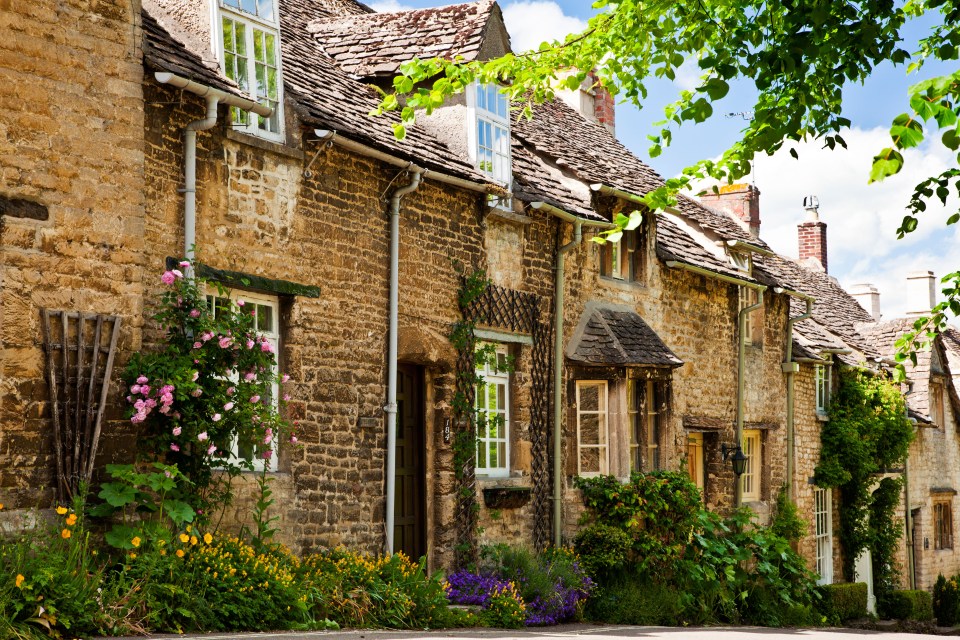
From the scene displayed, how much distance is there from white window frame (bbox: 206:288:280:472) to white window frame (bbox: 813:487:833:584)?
16.0 metres

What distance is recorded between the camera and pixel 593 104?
23.8 meters

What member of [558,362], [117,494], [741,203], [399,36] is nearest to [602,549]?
[558,362]

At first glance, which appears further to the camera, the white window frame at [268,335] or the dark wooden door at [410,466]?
the dark wooden door at [410,466]

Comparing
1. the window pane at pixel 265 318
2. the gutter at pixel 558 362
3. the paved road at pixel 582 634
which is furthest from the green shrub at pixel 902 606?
the window pane at pixel 265 318

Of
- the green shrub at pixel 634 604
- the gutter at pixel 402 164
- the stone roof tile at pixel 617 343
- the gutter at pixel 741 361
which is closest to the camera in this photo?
the gutter at pixel 402 164

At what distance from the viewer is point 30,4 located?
9.64 meters

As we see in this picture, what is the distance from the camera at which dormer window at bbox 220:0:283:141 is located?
39.7ft

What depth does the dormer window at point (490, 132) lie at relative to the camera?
15516 millimetres

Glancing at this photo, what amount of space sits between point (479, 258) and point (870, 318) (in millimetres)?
20569

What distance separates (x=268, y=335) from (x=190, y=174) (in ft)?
6.18

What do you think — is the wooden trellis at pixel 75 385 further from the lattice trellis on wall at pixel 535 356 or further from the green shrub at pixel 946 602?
the green shrub at pixel 946 602

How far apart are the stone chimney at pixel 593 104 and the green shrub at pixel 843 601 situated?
910 cm

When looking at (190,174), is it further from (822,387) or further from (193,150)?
(822,387)

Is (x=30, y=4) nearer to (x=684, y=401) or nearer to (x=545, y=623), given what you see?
(x=545, y=623)
